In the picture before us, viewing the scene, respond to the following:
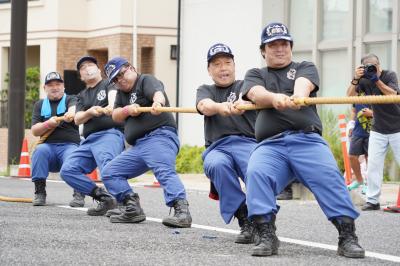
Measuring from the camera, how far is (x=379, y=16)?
20.7 meters

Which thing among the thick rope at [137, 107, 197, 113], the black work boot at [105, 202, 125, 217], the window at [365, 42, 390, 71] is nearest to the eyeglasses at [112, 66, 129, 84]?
the thick rope at [137, 107, 197, 113]

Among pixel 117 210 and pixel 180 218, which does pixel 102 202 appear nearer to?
pixel 117 210

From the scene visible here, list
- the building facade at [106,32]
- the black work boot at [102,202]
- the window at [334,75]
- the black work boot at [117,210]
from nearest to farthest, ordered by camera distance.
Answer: the black work boot at [117,210]
the black work boot at [102,202]
the window at [334,75]
the building facade at [106,32]

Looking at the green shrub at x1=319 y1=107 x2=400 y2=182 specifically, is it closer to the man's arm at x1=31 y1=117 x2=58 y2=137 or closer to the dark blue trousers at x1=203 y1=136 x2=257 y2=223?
the man's arm at x1=31 y1=117 x2=58 y2=137

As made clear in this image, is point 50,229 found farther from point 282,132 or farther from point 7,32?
point 7,32

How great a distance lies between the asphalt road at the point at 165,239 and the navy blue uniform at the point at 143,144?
1.60 feet

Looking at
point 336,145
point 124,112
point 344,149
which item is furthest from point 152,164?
point 336,145

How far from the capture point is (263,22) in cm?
2330

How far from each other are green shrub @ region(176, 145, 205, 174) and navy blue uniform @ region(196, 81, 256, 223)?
13171 mm

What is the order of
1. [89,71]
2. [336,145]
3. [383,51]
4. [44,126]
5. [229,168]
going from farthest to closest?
[383,51] < [336,145] < [44,126] < [89,71] < [229,168]

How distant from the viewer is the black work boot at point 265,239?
28.9 ft

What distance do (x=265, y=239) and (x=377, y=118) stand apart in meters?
5.37

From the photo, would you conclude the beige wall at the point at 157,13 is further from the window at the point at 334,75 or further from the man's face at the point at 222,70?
the man's face at the point at 222,70

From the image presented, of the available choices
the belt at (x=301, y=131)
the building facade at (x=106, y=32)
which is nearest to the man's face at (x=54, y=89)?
the belt at (x=301, y=131)
